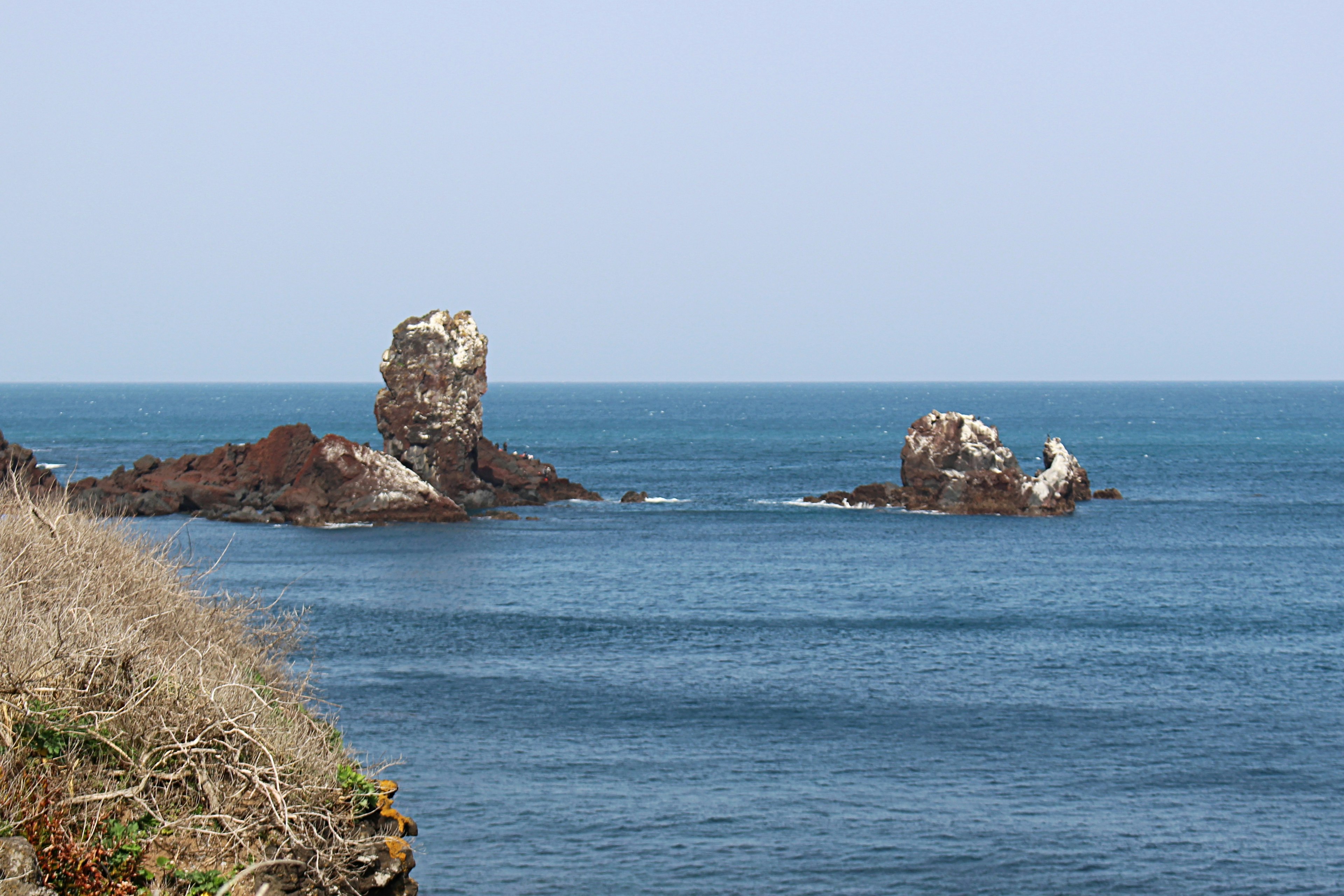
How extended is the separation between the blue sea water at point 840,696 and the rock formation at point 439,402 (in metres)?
9.32

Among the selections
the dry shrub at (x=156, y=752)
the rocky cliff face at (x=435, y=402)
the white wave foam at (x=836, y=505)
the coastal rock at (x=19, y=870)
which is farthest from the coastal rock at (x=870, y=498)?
the coastal rock at (x=19, y=870)

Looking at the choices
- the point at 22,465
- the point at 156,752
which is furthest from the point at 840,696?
the point at 22,465

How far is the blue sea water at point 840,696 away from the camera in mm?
24000

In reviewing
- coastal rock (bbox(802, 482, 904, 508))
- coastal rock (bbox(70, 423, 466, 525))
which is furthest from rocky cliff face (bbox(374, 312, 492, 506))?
coastal rock (bbox(802, 482, 904, 508))

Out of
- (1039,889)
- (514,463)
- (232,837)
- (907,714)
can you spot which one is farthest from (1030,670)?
(514,463)

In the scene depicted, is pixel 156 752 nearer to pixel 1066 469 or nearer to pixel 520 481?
pixel 520 481

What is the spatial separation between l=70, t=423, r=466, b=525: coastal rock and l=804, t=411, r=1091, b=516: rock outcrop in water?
29629mm

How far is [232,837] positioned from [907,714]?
22.8 m

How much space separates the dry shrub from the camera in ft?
42.2

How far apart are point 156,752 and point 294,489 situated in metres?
65.6

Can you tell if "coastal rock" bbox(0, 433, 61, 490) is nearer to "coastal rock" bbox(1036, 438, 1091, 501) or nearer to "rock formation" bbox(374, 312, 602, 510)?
"rock formation" bbox(374, 312, 602, 510)

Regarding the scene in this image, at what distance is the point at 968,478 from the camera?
274 feet

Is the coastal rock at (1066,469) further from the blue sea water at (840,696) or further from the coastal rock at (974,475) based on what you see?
the blue sea water at (840,696)

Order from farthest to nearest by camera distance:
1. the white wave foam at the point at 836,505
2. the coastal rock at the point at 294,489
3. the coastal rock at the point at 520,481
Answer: the coastal rock at the point at 520,481 < the white wave foam at the point at 836,505 < the coastal rock at the point at 294,489
